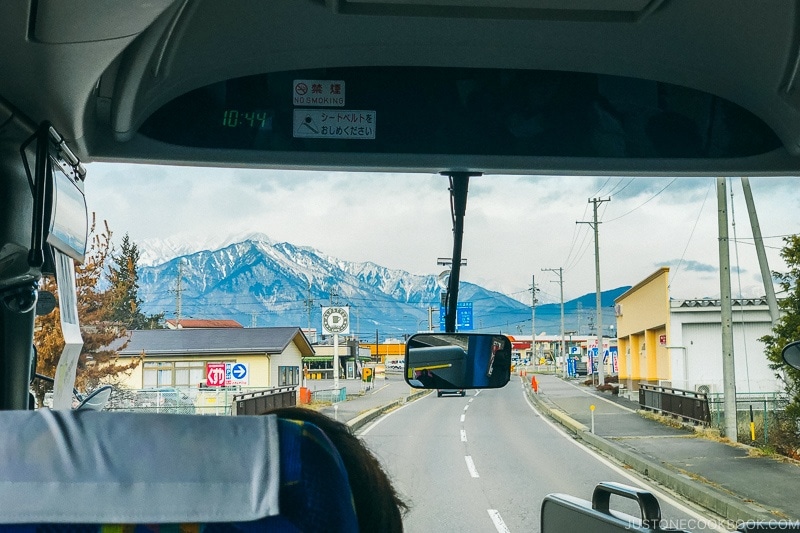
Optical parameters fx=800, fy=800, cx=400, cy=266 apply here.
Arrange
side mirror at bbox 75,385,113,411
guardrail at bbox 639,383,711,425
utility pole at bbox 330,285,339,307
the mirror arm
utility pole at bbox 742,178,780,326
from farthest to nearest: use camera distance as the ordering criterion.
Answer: guardrail at bbox 639,383,711,425 < utility pole at bbox 742,178,780,326 < utility pole at bbox 330,285,339,307 < the mirror arm < side mirror at bbox 75,385,113,411

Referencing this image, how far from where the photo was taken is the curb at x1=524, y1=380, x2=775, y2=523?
6980 millimetres

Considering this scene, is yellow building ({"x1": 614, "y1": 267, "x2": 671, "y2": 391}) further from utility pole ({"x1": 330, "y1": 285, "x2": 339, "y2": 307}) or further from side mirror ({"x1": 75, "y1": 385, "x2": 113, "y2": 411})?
side mirror ({"x1": 75, "y1": 385, "x2": 113, "y2": 411})

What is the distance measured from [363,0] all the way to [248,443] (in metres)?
1.82

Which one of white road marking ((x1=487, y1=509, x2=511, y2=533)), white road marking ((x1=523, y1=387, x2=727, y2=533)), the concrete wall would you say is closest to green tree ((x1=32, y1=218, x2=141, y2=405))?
white road marking ((x1=523, y1=387, x2=727, y2=533))

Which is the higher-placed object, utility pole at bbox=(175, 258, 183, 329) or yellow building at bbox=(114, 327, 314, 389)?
utility pole at bbox=(175, 258, 183, 329)

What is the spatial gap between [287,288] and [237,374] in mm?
521

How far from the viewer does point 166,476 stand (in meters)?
0.85

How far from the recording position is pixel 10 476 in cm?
85

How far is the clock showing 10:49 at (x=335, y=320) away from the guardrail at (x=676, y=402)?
1124 centimetres

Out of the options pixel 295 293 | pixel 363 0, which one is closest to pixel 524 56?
pixel 363 0

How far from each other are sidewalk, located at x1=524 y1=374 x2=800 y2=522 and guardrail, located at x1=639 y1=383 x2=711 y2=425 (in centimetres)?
44

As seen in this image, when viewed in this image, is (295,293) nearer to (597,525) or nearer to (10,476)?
(597,525)

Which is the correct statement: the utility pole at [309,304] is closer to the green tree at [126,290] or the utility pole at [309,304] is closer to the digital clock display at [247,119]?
the green tree at [126,290]

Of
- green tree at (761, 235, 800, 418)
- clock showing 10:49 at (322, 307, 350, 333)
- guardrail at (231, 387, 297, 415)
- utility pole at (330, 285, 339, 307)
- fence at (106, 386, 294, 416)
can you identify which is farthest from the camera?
green tree at (761, 235, 800, 418)
